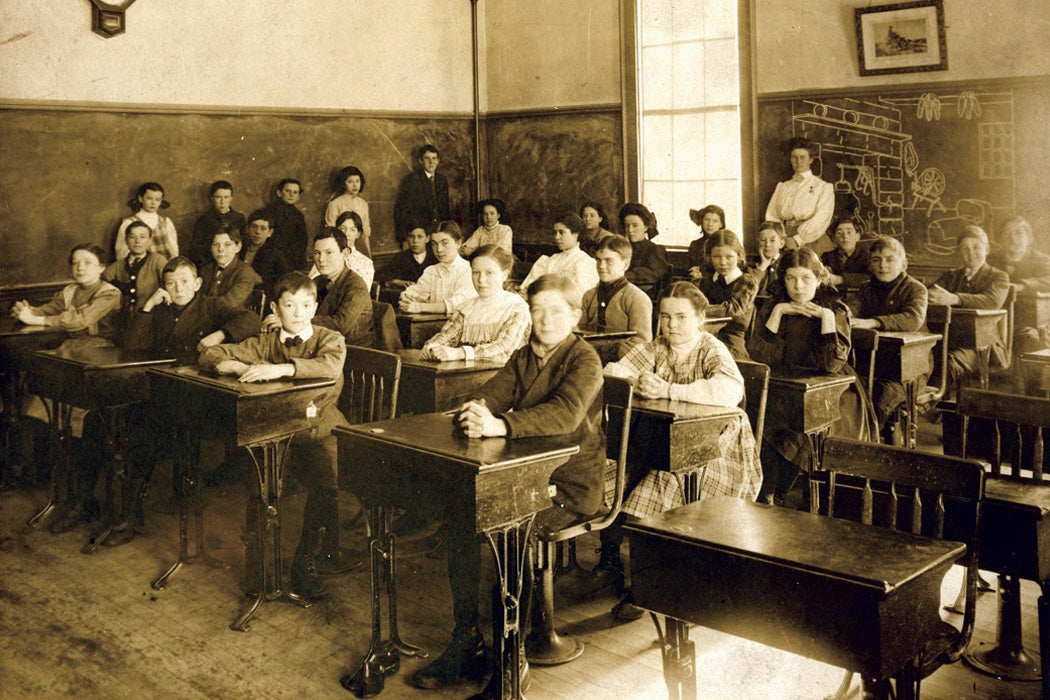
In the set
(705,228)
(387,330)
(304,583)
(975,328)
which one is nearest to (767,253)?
(975,328)

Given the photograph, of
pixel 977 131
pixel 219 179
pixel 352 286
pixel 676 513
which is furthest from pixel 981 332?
pixel 219 179

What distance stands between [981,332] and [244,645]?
4290 millimetres

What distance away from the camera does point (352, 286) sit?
530cm

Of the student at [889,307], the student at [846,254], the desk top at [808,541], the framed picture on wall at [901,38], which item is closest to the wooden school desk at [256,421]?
the desk top at [808,541]

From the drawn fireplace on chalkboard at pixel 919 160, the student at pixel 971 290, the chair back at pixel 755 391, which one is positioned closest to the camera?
the chair back at pixel 755 391

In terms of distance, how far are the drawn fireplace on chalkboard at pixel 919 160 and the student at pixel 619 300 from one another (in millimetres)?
3637

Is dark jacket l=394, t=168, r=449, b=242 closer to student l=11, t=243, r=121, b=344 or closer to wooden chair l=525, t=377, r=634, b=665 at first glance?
→ student l=11, t=243, r=121, b=344

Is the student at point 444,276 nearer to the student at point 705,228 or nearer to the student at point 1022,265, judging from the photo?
the student at point 705,228

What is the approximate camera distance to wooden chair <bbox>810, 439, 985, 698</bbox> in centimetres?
243

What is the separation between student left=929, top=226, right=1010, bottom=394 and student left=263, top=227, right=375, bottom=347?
3235 millimetres

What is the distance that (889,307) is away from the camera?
17.6 ft

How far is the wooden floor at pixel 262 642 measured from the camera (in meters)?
3.04

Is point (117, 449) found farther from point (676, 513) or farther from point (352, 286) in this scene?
point (676, 513)

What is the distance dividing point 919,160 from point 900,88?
22.7 inches
